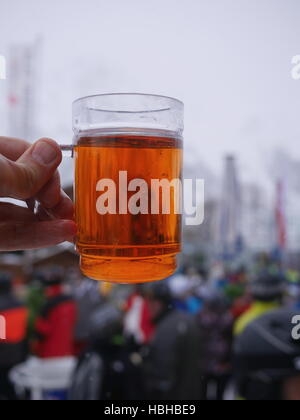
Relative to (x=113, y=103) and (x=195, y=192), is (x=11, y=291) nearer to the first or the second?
(x=195, y=192)

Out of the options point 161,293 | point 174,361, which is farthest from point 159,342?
point 161,293

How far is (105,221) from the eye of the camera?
64cm

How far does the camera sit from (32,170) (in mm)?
704

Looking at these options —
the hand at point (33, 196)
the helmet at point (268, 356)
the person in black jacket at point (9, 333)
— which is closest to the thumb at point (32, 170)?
the hand at point (33, 196)

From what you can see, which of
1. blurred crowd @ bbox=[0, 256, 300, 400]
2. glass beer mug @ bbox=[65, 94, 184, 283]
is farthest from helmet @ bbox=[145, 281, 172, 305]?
glass beer mug @ bbox=[65, 94, 184, 283]

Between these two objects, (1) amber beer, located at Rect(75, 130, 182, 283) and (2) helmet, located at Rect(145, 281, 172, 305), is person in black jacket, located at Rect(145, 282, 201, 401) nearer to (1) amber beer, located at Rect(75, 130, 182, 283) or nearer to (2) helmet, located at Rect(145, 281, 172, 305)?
(2) helmet, located at Rect(145, 281, 172, 305)

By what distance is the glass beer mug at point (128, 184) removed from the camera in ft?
2.08

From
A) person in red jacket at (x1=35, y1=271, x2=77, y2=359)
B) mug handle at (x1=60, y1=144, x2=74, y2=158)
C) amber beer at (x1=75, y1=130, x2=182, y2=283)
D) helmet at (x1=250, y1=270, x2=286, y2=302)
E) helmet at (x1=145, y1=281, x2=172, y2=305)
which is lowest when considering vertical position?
person in red jacket at (x1=35, y1=271, x2=77, y2=359)

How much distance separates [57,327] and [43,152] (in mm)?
2047

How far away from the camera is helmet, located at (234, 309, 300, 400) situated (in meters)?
1.26

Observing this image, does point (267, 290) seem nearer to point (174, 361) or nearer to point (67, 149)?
point (174, 361)

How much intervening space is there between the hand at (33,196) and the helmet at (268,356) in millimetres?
709

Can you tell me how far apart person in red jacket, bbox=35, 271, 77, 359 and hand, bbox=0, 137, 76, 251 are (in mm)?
1803
